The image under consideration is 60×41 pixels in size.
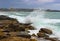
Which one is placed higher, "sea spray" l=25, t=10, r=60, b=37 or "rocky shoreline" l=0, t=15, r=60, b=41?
"sea spray" l=25, t=10, r=60, b=37

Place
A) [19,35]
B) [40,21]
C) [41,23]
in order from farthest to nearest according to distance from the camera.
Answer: [40,21], [41,23], [19,35]

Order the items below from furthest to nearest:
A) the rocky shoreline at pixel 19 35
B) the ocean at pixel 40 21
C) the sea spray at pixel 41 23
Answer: the ocean at pixel 40 21
the sea spray at pixel 41 23
the rocky shoreline at pixel 19 35

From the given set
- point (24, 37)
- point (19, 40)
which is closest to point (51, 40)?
point (24, 37)

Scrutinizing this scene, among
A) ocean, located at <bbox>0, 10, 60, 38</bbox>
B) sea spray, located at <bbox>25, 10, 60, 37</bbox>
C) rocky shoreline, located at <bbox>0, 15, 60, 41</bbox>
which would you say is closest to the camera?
rocky shoreline, located at <bbox>0, 15, 60, 41</bbox>

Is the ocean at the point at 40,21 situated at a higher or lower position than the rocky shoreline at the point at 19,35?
higher

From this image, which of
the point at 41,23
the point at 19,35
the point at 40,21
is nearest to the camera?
the point at 19,35

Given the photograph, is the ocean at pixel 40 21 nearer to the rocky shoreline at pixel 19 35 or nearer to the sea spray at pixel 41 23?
the sea spray at pixel 41 23

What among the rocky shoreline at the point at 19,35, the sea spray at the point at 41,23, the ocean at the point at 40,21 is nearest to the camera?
the rocky shoreline at the point at 19,35

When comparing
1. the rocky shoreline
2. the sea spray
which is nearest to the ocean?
the sea spray

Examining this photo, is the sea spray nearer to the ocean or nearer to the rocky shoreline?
the ocean

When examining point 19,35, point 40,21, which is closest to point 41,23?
point 40,21

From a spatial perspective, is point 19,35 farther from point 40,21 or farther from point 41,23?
point 40,21

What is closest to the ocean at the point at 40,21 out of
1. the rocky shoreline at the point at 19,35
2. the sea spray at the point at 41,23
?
the sea spray at the point at 41,23

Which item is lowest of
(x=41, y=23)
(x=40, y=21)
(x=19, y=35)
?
(x=19, y=35)
